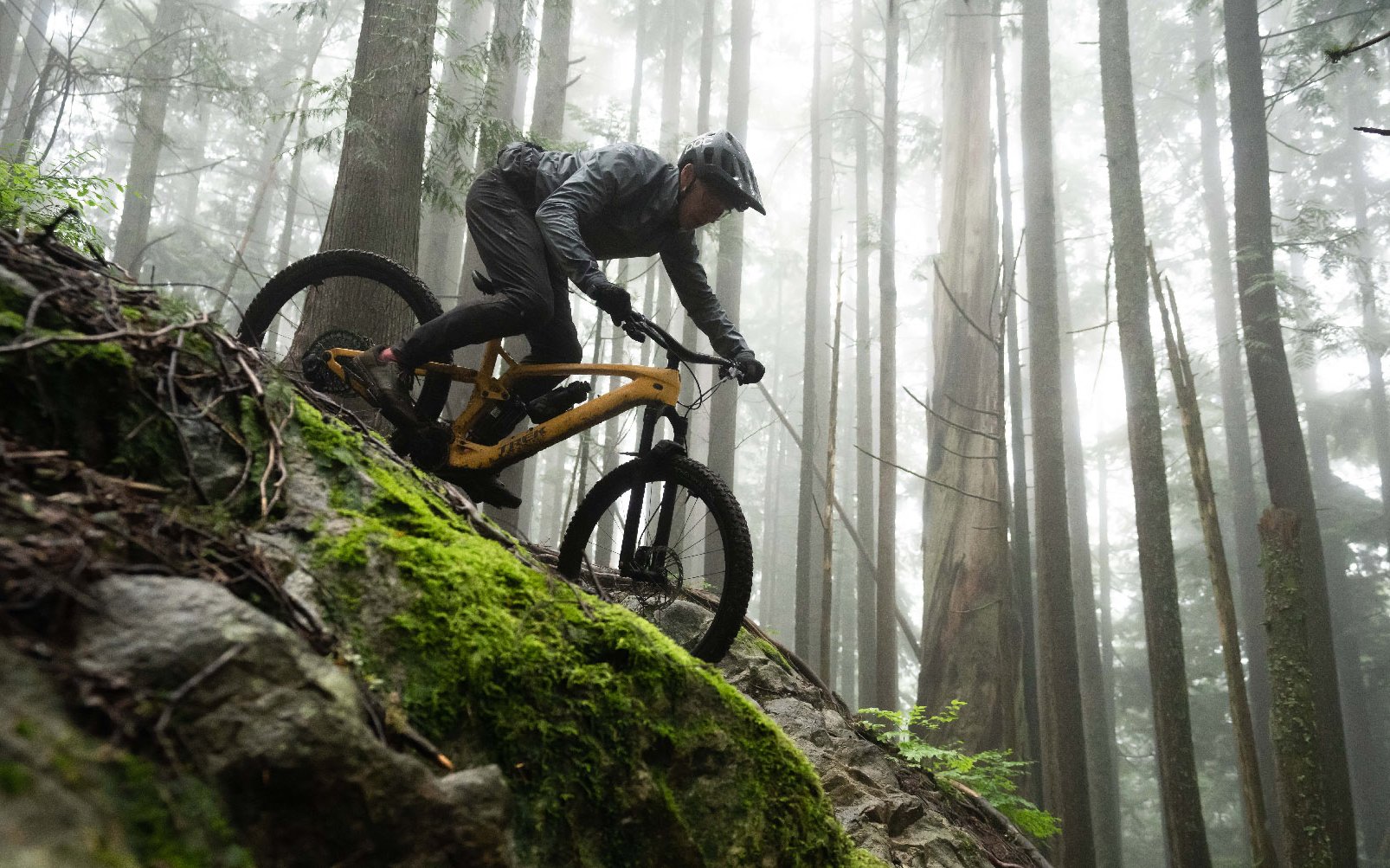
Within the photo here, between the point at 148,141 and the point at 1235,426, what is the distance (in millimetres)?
27852

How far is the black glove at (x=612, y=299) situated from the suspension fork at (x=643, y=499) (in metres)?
0.48

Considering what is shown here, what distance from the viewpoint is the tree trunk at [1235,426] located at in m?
15.8

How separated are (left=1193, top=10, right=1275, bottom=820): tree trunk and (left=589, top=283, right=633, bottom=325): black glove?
35.9 feet

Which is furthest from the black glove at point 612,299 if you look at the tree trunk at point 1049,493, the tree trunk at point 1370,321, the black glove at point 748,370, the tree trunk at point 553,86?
the tree trunk at point 1370,321

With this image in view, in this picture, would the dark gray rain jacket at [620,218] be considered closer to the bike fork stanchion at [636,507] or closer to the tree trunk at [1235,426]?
the bike fork stanchion at [636,507]

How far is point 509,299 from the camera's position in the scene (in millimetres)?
3891

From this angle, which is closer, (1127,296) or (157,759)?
(157,759)

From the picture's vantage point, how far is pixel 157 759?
1123 millimetres

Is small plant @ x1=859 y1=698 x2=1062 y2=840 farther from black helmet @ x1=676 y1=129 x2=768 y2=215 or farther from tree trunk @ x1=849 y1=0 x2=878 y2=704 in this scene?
tree trunk @ x1=849 y1=0 x2=878 y2=704

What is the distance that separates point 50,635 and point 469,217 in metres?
3.40

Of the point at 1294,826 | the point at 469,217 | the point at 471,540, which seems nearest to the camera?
the point at 471,540

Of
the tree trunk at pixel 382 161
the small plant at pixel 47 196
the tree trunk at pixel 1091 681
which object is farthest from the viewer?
the tree trunk at pixel 1091 681

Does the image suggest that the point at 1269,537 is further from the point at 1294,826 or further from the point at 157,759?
the point at 157,759

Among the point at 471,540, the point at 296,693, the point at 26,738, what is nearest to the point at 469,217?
the point at 471,540
